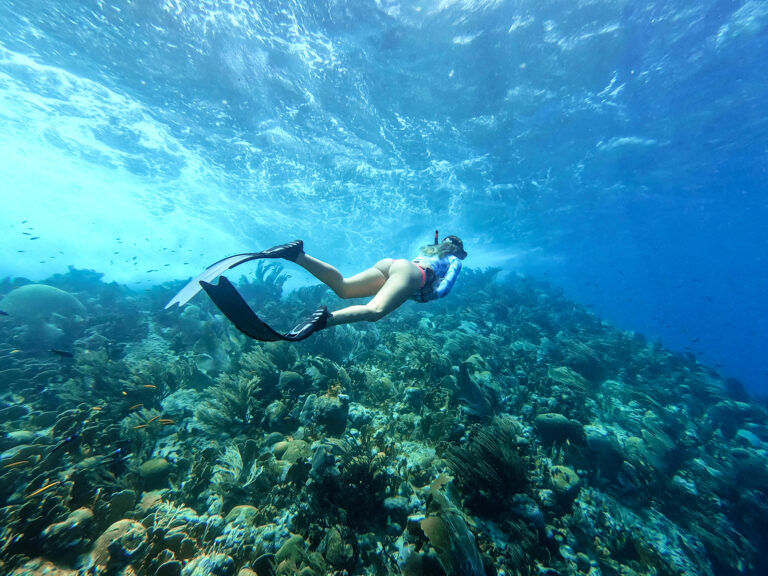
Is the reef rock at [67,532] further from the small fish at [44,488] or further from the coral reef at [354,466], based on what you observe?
the small fish at [44,488]

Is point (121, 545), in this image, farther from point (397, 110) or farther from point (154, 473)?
point (397, 110)

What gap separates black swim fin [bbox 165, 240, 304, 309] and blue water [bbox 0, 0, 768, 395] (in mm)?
10994

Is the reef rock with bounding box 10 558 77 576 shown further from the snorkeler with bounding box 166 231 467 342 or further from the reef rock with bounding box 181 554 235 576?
the snorkeler with bounding box 166 231 467 342

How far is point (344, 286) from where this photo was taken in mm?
4727

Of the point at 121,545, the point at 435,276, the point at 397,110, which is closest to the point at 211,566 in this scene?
the point at 121,545

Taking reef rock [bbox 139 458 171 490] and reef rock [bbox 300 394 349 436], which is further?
reef rock [bbox 300 394 349 436]

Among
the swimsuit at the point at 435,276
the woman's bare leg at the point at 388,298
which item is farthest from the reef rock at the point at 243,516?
the swimsuit at the point at 435,276

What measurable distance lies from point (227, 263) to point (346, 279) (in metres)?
1.81

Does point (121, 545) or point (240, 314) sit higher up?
point (240, 314)

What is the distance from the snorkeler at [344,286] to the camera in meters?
2.89

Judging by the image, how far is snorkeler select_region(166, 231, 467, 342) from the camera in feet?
9.47

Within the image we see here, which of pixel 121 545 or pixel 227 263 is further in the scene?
pixel 227 263

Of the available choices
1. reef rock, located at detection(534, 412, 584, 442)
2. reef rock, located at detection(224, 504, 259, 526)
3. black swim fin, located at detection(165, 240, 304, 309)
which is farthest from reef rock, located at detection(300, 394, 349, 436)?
reef rock, located at detection(534, 412, 584, 442)

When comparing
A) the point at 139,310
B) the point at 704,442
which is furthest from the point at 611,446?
the point at 139,310
